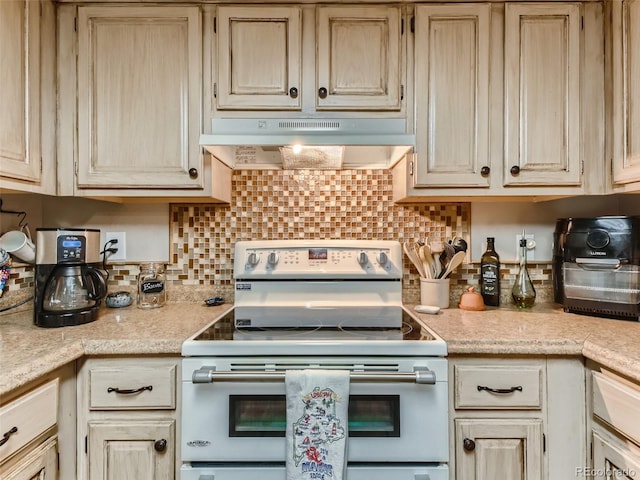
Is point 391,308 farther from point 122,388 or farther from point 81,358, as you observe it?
point 81,358

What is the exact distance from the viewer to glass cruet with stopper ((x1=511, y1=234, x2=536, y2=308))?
62.5 inches

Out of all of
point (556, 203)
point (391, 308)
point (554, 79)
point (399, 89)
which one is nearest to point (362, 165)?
point (399, 89)

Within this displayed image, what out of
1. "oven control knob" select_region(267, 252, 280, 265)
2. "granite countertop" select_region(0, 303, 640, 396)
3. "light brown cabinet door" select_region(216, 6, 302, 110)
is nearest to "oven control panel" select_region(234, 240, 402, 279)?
"oven control knob" select_region(267, 252, 280, 265)

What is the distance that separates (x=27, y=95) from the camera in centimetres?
129

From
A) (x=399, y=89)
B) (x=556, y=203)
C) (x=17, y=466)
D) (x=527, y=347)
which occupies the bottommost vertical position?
(x=17, y=466)

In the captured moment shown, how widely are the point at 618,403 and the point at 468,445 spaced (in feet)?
1.38

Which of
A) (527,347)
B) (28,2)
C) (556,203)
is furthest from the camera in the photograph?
(556,203)

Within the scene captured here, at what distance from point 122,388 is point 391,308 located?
96cm

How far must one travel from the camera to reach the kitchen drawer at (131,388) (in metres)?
1.13

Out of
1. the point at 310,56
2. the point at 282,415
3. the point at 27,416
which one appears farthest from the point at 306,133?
the point at 27,416

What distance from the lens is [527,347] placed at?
1.13 metres

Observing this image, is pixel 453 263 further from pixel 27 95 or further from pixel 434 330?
pixel 27 95

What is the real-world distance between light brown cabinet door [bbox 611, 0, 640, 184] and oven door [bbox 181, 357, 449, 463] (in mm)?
985

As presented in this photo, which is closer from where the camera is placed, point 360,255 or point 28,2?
point 28,2
